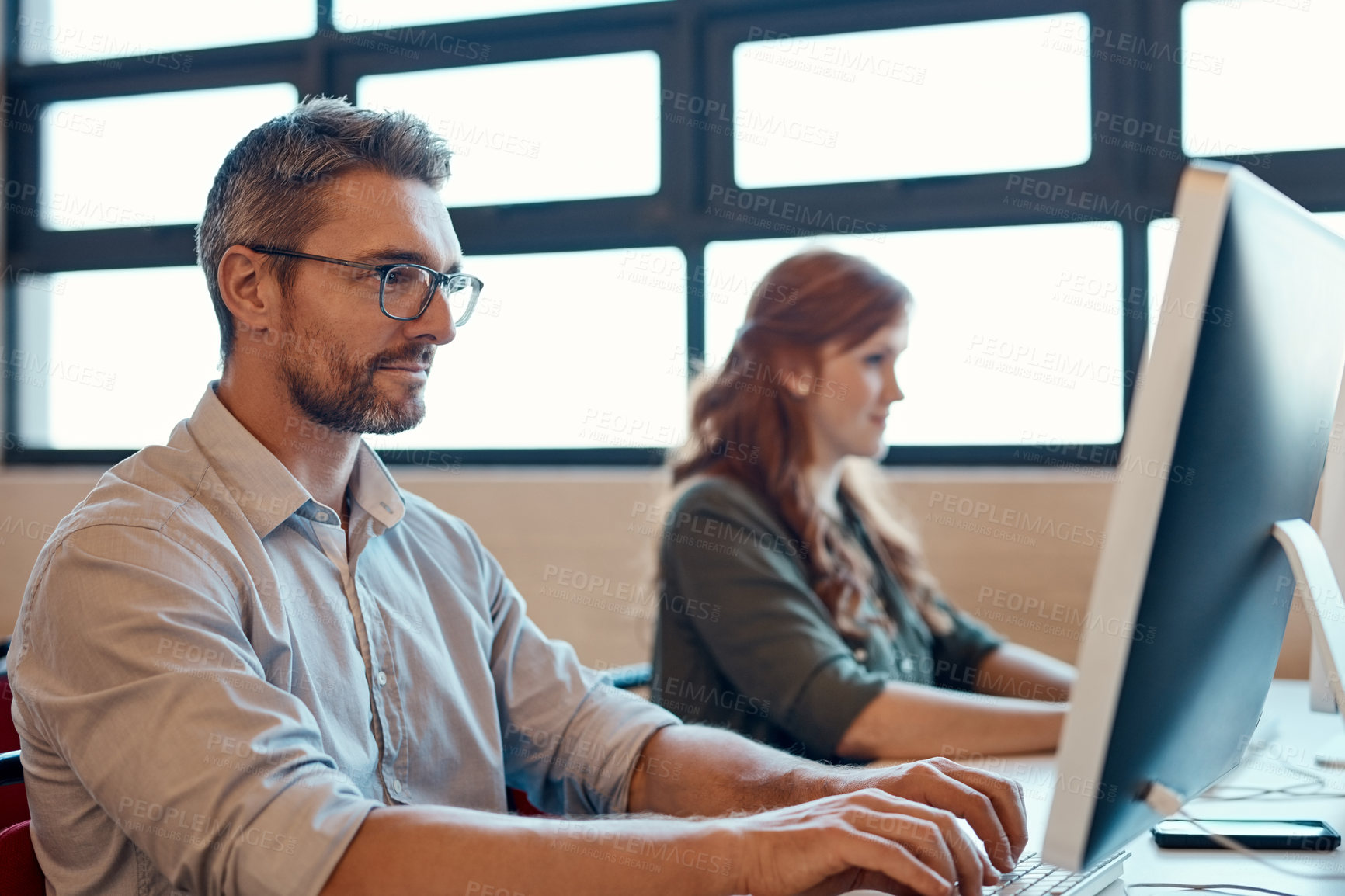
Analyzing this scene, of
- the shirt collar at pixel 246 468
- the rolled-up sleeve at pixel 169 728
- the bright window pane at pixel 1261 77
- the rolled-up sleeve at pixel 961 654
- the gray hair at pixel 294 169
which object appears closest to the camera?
the rolled-up sleeve at pixel 169 728

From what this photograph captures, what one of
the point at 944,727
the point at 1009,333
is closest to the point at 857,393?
the point at 944,727

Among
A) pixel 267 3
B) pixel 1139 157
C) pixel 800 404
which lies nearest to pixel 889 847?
pixel 800 404

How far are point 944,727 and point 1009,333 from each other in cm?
134

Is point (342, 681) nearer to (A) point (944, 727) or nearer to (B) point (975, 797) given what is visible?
(B) point (975, 797)

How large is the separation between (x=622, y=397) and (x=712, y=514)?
116cm

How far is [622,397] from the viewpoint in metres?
2.94

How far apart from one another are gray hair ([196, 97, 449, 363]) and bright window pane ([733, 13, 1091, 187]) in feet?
5.31

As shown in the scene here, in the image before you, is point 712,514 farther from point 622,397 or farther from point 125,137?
point 125,137

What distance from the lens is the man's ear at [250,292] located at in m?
1.26

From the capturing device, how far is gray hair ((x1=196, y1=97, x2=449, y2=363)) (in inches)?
49.2

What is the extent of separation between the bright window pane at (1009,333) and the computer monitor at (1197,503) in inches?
73.0

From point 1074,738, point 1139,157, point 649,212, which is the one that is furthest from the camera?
point 649,212

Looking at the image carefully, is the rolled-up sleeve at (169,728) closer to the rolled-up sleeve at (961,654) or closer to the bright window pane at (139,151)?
the rolled-up sleeve at (961,654)

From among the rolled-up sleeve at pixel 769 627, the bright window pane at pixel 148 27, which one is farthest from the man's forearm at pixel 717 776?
the bright window pane at pixel 148 27
